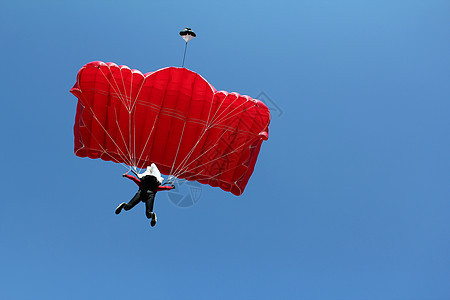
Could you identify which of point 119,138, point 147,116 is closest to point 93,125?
point 119,138

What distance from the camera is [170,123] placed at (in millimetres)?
11016

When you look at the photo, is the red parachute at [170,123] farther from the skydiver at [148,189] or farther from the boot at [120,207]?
the boot at [120,207]

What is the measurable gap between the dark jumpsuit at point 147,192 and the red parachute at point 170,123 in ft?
3.38

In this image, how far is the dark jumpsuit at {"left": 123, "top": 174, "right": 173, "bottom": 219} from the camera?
9062mm

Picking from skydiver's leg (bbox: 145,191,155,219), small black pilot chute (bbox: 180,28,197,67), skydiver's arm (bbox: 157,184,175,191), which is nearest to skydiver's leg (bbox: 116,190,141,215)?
skydiver's leg (bbox: 145,191,155,219)

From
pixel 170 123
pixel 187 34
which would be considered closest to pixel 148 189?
pixel 170 123

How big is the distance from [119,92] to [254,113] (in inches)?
154

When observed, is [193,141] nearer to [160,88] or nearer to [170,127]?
[170,127]

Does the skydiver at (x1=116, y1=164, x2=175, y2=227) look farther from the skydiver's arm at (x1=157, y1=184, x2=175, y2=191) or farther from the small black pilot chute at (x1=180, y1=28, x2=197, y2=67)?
the small black pilot chute at (x1=180, y1=28, x2=197, y2=67)

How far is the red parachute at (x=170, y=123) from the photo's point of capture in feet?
33.7

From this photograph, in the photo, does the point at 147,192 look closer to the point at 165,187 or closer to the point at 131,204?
the point at 131,204

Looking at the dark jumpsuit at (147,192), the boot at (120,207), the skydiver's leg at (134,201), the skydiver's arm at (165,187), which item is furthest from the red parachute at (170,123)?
the boot at (120,207)

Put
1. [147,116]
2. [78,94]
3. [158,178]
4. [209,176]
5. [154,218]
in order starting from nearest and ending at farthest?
1. [154,218]
2. [158,178]
3. [78,94]
4. [147,116]
5. [209,176]

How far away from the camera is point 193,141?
1123cm
